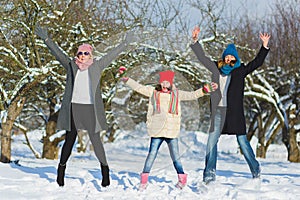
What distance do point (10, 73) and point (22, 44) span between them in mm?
639

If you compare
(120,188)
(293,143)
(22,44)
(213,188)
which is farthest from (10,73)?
(293,143)

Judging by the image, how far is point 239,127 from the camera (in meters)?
4.79

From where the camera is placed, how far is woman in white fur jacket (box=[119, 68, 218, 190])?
14.8 feet

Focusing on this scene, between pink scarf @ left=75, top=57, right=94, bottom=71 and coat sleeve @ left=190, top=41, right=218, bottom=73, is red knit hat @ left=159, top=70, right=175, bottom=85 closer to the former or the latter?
coat sleeve @ left=190, top=41, right=218, bottom=73

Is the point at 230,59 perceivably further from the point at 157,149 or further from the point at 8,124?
the point at 8,124

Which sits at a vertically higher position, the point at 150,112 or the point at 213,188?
the point at 150,112

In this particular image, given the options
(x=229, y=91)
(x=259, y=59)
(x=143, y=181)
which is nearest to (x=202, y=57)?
(x=229, y=91)

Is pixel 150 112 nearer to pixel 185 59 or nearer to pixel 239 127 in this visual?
pixel 239 127

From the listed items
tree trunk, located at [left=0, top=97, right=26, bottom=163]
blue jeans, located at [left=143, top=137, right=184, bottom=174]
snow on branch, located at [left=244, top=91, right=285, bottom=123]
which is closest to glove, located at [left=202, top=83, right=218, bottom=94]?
blue jeans, located at [left=143, top=137, right=184, bottom=174]

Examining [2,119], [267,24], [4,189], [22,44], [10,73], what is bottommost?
[4,189]

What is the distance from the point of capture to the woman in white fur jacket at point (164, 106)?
451cm

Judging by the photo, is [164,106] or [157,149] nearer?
[164,106]

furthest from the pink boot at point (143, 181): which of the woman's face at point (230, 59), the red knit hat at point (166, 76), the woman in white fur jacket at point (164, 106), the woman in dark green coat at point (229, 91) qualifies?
the woman's face at point (230, 59)

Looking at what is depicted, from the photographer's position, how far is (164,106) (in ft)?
14.8
